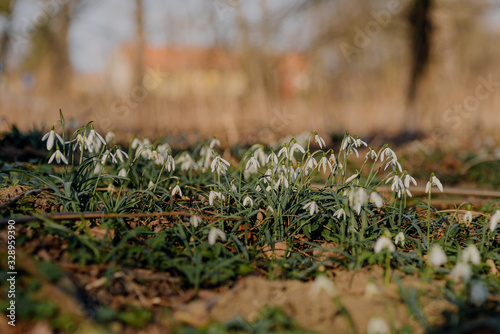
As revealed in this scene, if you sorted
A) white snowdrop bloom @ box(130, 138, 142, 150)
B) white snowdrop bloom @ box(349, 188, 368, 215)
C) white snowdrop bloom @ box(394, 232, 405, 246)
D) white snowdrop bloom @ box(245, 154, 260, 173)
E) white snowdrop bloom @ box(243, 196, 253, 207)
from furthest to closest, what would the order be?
white snowdrop bloom @ box(130, 138, 142, 150)
white snowdrop bloom @ box(245, 154, 260, 173)
white snowdrop bloom @ box(243, 196, 253, 207)
white snowdrop bloom @ box(394, 232, 405, 246)
white snowdrop bloom @ box(349, 188, 368, 215)

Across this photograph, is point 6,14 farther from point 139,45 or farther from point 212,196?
point 212,196

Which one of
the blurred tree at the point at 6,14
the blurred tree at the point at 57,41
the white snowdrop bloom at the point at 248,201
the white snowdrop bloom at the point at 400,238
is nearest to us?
the white snowdrop bloom at the point at 400,238

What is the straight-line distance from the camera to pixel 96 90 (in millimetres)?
9398

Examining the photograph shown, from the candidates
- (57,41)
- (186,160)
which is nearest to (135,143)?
(186,160)

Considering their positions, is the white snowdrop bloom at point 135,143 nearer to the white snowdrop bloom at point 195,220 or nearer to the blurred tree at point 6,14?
the white snowdrop bloom at point 195,220

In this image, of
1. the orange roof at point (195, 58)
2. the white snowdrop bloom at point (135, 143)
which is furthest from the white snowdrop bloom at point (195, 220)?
the orange roof at point (195, 58)

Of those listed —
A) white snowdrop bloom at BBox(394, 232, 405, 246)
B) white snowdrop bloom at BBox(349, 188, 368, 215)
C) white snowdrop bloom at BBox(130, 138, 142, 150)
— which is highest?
white snowdrop bloom at BBox(130, 138, 142, 150)

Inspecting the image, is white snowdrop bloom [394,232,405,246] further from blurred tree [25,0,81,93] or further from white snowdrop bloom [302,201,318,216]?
blurred tree [25,0,81,93]

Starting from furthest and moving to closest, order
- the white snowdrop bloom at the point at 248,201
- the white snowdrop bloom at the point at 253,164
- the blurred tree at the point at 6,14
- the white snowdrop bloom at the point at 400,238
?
the blurred tree at the point at 6,14
the white snowdrop bloom at the point at 253,164
the white snowdrop bloom at the point at 248,201
the white snowdrop bloom at the point at 400,238

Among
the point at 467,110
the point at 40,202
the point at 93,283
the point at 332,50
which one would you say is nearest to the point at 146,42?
the point at 332,50

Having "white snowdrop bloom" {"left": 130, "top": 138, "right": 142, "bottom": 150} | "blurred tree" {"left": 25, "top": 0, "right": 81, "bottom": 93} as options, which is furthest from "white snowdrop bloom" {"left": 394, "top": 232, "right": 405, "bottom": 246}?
"blurred tree" {"left": 25, "top": 0, "right": 81, "bottom": 93}

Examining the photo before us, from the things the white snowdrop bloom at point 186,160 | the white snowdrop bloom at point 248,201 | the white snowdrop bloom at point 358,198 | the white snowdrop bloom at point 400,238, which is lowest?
the white snowdrop bloom at point 400,238

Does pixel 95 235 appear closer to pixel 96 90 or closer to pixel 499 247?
pixel 499 247

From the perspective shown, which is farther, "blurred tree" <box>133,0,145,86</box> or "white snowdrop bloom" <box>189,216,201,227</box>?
"blurred tree" <box>133,0,145,86</box>
